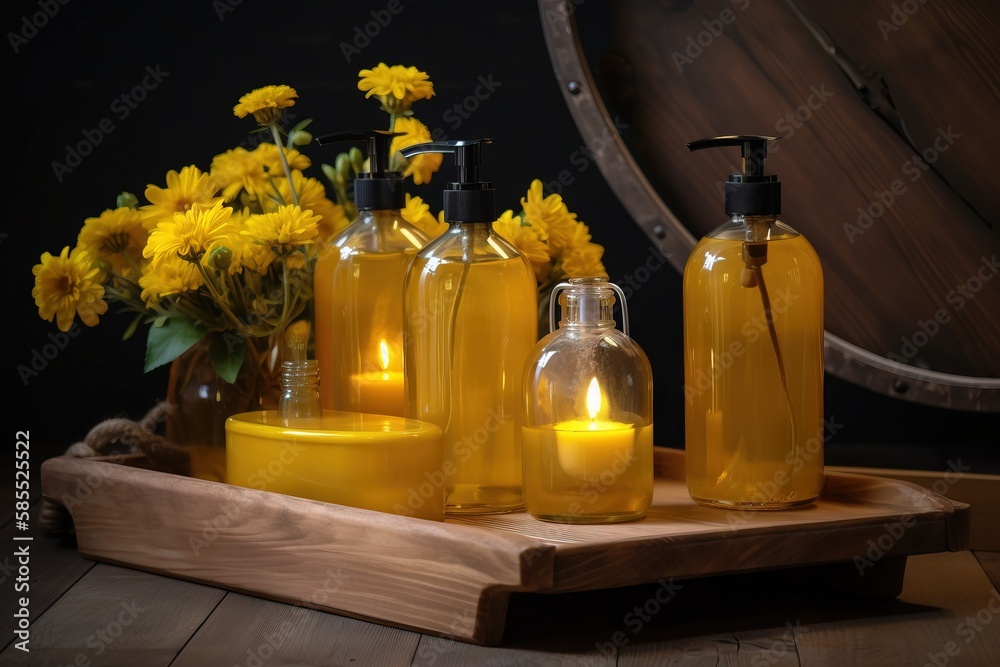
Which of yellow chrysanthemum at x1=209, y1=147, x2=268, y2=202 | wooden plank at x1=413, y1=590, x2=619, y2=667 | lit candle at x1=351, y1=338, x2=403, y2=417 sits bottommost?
wooden plank at x1=413, y1=590, x2=619, y2=667

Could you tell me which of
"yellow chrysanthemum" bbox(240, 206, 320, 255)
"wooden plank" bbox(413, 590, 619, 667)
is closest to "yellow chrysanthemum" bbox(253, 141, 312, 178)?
"yellow chrysanthemum" bbox(240, 206, 320, 255)

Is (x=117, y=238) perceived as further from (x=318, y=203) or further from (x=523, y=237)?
(x=523, y=237)

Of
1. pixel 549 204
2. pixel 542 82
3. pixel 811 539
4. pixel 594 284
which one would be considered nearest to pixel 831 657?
pixel 811 539

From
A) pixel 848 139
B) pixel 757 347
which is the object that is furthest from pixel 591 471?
pixel 848 139

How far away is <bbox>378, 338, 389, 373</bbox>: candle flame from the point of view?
0.77 meters

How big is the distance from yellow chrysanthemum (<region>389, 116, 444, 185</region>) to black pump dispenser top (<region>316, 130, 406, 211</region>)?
0.16ft

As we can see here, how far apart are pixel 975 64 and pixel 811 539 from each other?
1.22ft

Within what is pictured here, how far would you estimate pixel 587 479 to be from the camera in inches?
26.1

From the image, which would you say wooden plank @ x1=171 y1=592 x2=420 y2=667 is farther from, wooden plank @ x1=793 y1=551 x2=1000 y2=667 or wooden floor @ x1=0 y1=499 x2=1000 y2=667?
wooden plank @ x1=793 y1=551 x2=1000 y2=667

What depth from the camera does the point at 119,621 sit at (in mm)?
660

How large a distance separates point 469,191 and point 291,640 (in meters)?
0.27

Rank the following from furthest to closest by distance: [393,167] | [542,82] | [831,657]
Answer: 1. [542,82]
2. [393,167]
3. [831,657]

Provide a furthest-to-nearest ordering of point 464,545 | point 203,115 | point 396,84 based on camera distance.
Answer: point 203,115 → point 396,84 → point 464,545

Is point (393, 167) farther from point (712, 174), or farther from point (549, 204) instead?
point (712, 174)
